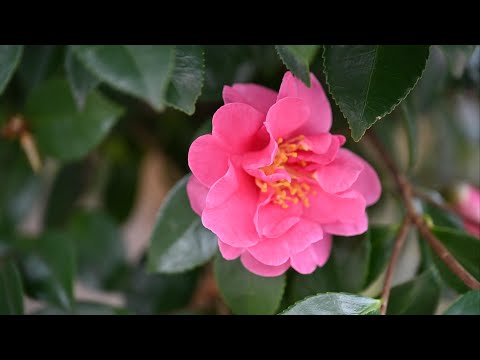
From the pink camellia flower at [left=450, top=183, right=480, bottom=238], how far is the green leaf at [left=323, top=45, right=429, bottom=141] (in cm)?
31

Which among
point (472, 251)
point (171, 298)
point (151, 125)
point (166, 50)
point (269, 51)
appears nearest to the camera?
point (166, 50)

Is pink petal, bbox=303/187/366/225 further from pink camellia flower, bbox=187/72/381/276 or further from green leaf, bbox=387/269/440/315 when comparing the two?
green leaf, bbox=387/269/440/315

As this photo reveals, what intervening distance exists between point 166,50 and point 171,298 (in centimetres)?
51

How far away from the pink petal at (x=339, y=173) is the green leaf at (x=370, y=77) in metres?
0.05

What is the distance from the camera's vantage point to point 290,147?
0.52m

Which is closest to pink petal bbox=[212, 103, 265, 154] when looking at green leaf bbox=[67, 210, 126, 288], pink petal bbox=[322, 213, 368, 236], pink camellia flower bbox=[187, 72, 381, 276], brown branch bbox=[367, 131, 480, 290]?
pink camellia flower bbox=[187, 72, 381, 276]

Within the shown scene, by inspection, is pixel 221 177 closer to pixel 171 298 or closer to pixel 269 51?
pixel 269 51

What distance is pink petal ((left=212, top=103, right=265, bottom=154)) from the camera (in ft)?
1.53

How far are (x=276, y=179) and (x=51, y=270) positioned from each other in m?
0.34

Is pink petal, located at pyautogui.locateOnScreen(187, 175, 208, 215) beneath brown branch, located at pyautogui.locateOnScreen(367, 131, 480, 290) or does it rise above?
above

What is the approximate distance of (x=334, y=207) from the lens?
53 cm

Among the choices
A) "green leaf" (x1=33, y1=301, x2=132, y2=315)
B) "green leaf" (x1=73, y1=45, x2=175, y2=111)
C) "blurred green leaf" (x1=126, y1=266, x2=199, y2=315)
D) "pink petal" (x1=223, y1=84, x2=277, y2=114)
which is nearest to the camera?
"green leaf" (x1=73, y1=45, x2=175, y2=111)

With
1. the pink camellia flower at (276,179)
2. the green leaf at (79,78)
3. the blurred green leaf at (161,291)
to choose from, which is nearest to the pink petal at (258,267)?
the pink camellia flower at (276,179)

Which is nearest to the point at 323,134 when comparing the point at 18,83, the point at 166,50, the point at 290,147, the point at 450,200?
the point at 290,147
